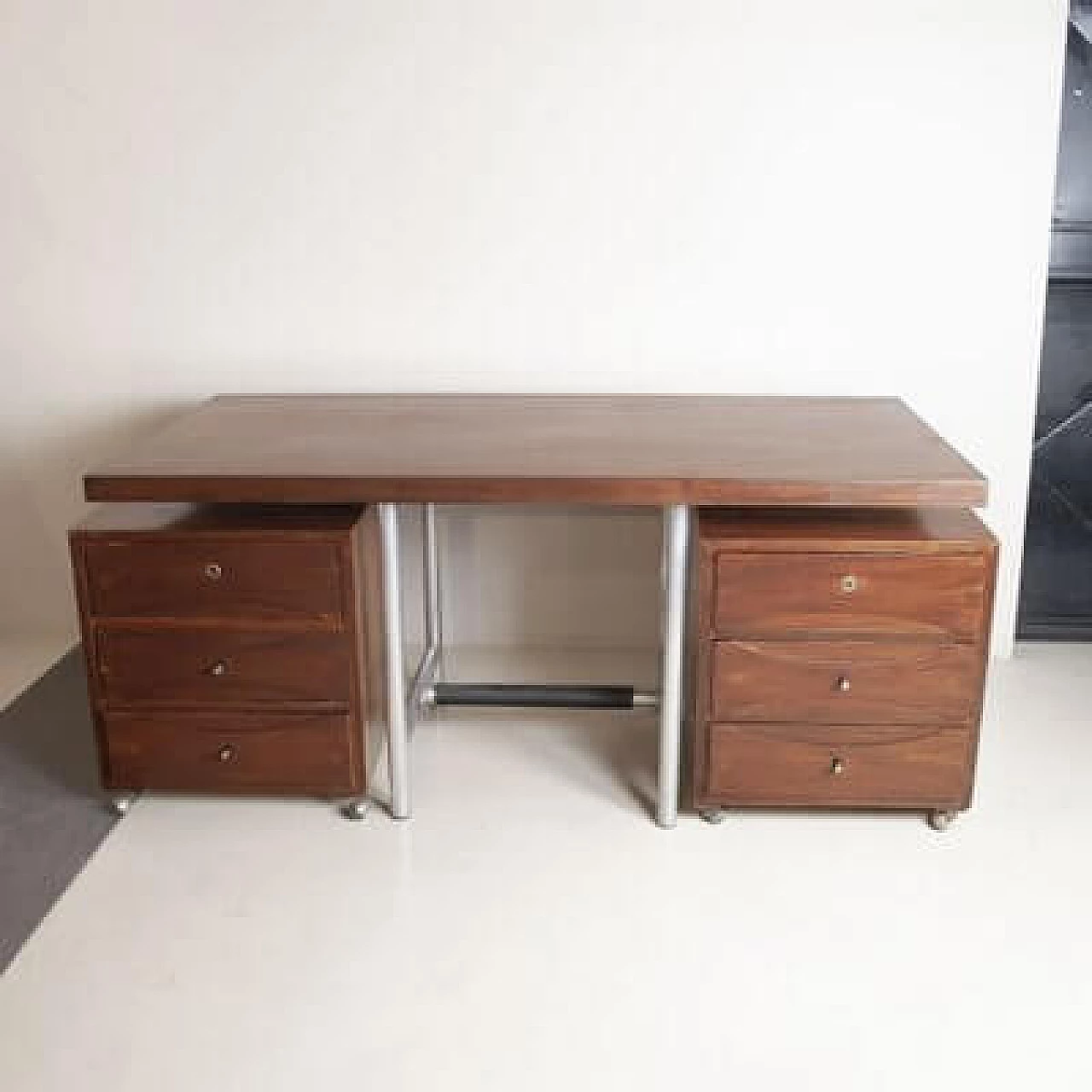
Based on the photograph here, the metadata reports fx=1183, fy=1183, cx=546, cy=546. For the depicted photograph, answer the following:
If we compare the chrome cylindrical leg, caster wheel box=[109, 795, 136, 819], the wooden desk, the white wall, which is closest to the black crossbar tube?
the wooden desk

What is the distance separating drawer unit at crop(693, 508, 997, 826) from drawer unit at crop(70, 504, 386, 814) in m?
0.66

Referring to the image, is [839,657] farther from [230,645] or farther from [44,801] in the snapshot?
[44,801]

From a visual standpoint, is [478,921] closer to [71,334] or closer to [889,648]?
[889,648]

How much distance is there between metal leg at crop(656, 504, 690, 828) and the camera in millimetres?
2131

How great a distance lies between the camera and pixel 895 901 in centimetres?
205

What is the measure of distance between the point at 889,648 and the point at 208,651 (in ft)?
4.13

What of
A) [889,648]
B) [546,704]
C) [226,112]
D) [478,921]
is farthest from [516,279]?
[478,921]

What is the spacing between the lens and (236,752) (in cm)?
228

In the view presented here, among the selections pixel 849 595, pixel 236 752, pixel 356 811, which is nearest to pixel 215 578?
pixel 236 752

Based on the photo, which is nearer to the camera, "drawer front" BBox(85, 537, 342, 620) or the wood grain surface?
the wood grain surface

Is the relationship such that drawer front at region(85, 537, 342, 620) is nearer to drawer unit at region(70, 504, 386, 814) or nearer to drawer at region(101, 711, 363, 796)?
drawer unit at region(70, 504, 386, 814)

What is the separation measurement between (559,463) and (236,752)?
0.84 metres

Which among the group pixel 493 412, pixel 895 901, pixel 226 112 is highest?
pixel 226 112

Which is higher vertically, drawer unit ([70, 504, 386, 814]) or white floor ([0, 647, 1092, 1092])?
drawer unit ([70, 504, 386, 814])
